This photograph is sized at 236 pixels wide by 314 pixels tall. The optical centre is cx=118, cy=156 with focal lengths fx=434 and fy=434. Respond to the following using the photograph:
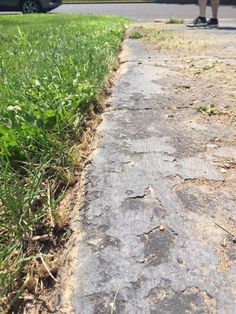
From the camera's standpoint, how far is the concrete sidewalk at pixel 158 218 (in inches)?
45.6

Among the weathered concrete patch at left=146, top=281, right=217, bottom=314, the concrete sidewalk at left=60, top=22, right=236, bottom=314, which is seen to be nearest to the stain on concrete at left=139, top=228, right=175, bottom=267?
the concrete sidewalk at left=60, top=22, right=236, bottom=314

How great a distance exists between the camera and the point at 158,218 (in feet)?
4.86

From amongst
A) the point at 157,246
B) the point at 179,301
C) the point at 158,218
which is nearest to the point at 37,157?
the point at 158,218

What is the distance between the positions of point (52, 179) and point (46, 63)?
1694 mm

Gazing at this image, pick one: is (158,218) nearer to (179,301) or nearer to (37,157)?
(179,301)

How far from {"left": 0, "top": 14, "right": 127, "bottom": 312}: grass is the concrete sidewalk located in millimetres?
104

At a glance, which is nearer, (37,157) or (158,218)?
(158,218)

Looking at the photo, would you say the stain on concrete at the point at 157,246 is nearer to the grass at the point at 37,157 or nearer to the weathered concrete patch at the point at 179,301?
the weathered concrete patch at the point at 179,301

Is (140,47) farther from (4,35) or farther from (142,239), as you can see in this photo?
(142,239)

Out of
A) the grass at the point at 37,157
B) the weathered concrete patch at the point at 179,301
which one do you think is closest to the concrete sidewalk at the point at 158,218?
the weathered concrete patch at the point at 179,301

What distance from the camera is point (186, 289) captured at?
1169mm

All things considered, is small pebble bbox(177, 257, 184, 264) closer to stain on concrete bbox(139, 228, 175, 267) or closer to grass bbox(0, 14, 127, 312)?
stain on concrete bbox(139, 228, 175, 267)

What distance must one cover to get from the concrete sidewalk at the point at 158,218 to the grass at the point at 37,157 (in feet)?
0.34

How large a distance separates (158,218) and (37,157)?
63cm
